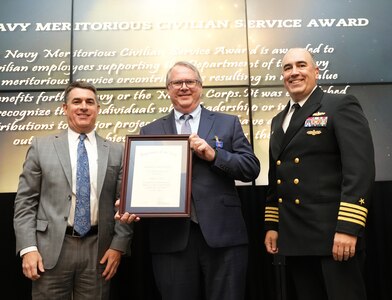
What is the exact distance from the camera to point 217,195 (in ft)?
6.48

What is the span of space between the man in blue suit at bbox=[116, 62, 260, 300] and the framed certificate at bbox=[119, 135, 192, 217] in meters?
0.07

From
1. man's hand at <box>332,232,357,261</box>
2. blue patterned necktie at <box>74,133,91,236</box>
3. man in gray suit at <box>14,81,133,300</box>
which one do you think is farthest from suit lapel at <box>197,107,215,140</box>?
man's hand at <box>332,232,357,261</box>

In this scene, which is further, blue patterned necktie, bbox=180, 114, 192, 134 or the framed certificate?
blue patterned necktie, bbox=180, 114, 192, 134

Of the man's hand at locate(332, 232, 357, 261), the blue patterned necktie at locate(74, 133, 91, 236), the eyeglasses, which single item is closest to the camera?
the man's hand at locate(332, 232, 357, 261)

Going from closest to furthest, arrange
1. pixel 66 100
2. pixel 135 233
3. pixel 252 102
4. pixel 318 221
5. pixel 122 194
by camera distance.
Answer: pixel 318 221, pixel 122 194, pixel 66 100, pixel 135 233, pixel 252 102

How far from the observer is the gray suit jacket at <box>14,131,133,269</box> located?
195 cm

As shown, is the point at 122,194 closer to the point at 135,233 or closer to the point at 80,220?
the point at 80,220

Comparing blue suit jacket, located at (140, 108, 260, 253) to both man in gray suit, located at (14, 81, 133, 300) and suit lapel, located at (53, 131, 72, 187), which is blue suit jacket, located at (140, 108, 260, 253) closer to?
man in gray suit, located at (14, 81, 133, 300)

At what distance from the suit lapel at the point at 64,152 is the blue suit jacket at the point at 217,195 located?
20.4 inches

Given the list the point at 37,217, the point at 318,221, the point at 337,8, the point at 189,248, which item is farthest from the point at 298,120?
the point at 337,8

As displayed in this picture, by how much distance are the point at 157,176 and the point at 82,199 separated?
0.43 meters

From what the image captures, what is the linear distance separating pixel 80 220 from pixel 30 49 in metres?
1.92

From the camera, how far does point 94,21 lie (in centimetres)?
328

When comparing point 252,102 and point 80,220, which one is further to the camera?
point 252,102
